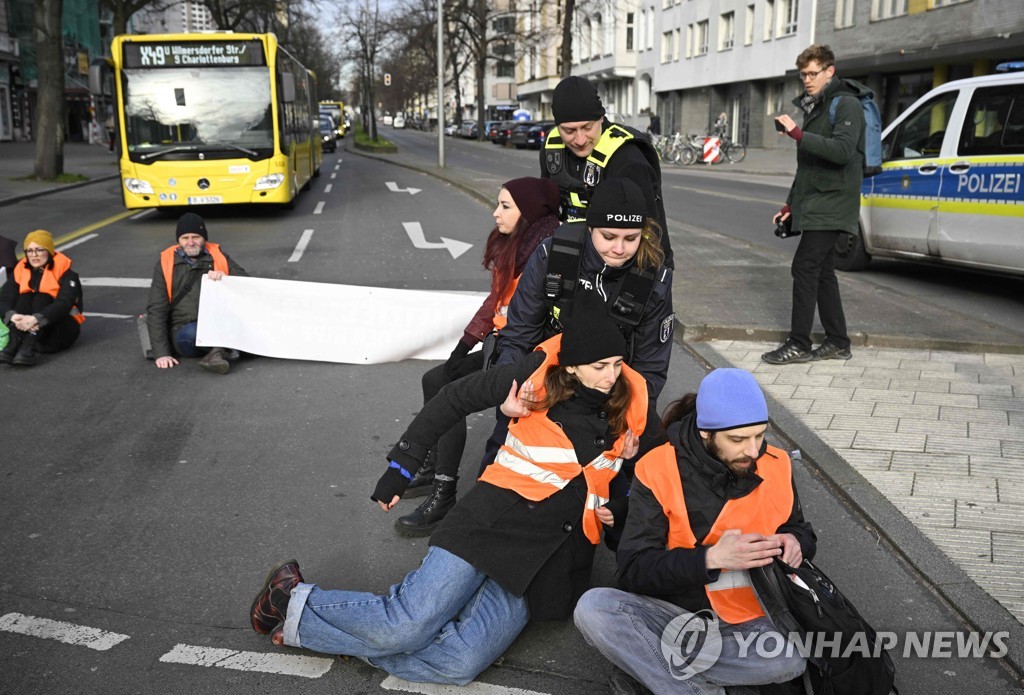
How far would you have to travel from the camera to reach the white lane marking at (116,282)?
1058cm

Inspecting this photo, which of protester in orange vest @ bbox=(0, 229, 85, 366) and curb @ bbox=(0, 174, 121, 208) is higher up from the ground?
protester in orange vest @ bbox=(0, 229, 85, 366)

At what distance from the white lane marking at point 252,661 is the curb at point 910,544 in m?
2.24

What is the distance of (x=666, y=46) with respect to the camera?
194 feet

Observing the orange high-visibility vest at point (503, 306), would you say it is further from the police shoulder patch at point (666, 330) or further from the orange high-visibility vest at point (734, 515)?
the orange high-visibility vest at point (734, 515)

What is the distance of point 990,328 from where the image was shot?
7.87 m

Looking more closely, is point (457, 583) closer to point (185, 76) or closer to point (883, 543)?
point (883, 543)

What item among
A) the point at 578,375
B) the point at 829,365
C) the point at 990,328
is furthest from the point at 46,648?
the point at 990,328

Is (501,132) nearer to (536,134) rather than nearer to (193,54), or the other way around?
(536,134)

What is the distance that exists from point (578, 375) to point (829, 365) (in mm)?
4136

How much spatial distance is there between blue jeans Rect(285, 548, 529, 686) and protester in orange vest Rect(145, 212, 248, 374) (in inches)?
165

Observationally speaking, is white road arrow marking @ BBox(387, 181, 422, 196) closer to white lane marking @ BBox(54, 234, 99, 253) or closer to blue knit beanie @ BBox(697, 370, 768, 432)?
white lane marking @ BBox(54, 234, 99, 253)

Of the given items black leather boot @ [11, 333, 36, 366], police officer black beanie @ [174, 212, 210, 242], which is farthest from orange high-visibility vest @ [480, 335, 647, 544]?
black leather boot @ [11, 333, 36, 366]

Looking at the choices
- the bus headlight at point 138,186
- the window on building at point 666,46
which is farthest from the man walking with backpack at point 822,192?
the window on building at point 666,46

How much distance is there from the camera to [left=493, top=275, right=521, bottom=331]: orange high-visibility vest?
14.3ft
